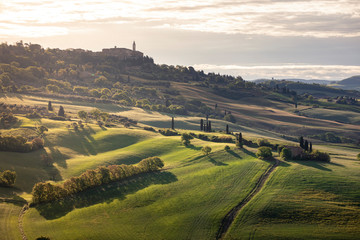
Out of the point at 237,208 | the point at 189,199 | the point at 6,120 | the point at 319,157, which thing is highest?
the point at 6,120

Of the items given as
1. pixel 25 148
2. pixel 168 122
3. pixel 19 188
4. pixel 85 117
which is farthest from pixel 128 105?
pixel 19 188

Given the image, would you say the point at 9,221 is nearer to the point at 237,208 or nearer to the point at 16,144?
the point at 16,144

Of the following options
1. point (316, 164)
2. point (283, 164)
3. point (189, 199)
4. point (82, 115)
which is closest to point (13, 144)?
point (82, 115)

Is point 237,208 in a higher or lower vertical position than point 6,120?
lower

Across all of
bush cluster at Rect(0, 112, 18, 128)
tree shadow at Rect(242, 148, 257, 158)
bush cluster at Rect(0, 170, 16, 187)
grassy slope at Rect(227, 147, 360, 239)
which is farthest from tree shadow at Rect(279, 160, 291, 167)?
bush cluster at Rect(0, 112, 18, 128)

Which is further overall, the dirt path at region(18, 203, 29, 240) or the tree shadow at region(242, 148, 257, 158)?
the tree shadow at region(242, 148, 257, 158)

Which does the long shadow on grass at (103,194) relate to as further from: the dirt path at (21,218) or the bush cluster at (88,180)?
the dirt path at (21,218)

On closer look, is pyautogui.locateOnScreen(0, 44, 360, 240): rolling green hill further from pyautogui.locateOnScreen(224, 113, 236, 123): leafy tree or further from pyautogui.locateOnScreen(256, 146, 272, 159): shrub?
pyautogui.locateOnScreen(224, 113, 236, 123): leafy tree
